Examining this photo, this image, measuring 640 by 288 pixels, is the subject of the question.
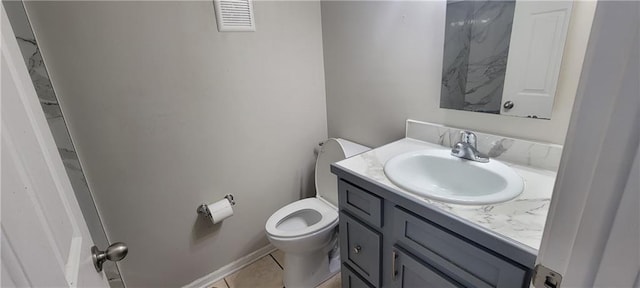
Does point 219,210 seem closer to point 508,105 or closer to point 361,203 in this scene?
point 361,203

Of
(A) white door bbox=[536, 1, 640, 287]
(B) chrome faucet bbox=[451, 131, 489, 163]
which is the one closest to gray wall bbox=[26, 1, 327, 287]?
(B) chrome faucet bbox=[451, 131, 489, 163]

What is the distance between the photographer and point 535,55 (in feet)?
3.34

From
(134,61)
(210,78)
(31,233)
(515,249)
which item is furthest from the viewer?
(210,78)

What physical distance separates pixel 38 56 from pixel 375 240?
4.89ft

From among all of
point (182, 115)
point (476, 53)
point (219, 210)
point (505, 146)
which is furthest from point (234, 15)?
point (505, 146)

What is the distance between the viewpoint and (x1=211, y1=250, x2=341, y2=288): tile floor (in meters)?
1.76

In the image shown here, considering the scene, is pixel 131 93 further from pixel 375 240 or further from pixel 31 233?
pixel 375 240

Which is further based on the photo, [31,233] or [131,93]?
[131,93]

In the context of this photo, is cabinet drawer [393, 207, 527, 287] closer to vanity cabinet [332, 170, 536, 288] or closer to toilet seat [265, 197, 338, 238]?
vanity cabinet [332, 170, 536, 288]

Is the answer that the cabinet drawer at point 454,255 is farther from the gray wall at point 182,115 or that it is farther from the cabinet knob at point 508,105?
the gray wall at point 182,115

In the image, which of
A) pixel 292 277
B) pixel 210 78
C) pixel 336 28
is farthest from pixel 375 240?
pixel 336 28

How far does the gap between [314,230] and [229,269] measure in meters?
0.74

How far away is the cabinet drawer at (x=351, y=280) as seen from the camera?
50.4 inches

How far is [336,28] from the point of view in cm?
172
